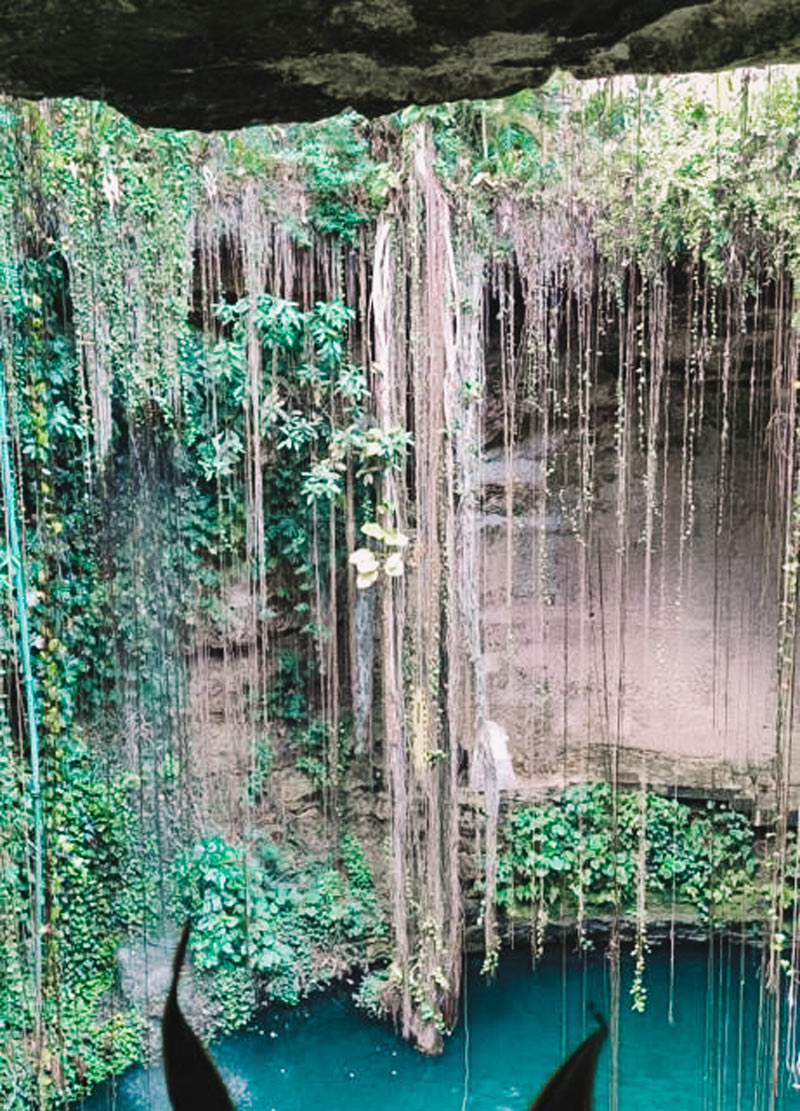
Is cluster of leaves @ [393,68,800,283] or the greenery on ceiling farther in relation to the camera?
the greenery on ceiling

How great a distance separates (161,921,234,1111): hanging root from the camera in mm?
401

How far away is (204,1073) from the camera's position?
0.41m

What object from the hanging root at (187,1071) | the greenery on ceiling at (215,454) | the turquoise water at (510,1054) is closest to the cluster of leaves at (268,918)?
the greenery on ceiling at (215,454)

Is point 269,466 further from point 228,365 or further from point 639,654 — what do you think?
point 639,654

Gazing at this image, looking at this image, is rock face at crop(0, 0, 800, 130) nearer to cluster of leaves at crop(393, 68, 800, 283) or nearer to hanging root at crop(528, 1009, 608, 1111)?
hanging root at crop(528, 1009, 608, 1111)

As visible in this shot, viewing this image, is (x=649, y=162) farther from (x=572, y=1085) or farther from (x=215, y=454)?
(x=572, y=1085)

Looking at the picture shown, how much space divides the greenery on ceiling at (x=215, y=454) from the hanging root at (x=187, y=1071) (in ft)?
11.5

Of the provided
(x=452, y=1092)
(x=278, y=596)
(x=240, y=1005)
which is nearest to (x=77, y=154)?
(x=278, y=596)

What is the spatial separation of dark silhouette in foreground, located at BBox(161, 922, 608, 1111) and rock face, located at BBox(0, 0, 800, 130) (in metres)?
0.65

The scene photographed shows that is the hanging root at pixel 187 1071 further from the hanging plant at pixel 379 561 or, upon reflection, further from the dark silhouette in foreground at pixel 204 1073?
the hanging plant at pixel 379 561

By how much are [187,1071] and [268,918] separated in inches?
207

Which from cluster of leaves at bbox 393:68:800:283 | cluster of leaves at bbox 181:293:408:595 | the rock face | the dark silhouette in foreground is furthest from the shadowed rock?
cluster of leaves at bbox 181:293:408:595

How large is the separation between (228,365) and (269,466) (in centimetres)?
62

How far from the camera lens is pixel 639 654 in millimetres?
6344
